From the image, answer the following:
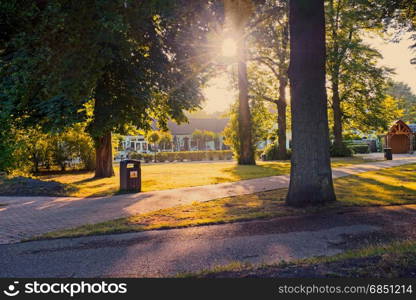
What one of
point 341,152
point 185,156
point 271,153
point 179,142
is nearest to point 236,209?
point 271,153

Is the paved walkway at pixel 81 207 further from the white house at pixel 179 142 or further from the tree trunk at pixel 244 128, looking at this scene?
the white house at pixel 179 142

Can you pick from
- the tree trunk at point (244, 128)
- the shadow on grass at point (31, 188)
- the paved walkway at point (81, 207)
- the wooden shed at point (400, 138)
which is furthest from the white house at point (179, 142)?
the paved walkway at point (81, 207)

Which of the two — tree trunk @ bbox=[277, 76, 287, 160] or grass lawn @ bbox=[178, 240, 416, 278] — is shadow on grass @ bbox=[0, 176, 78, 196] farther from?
tree trunk @ bbox=[277, 76, 287, 160]

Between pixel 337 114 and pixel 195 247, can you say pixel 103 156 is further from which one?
pixel 337 114

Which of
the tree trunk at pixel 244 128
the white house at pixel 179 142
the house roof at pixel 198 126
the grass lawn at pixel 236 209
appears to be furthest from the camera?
the house roof at pixel 198 126

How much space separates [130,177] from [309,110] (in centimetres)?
732

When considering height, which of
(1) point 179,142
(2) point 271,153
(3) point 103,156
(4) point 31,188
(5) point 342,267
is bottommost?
(5) point 342,267

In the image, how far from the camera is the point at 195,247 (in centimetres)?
571

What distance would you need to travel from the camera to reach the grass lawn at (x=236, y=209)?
24.1 ft

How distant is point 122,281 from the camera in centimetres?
420

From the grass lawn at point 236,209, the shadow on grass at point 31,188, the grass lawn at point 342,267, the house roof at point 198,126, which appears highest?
the house roof at point 198,126

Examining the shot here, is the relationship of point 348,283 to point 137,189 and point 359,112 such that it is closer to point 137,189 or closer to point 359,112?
point 137,189

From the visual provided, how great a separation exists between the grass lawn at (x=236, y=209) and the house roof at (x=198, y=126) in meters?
51.3

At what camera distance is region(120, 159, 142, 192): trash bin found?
43.1 feet
